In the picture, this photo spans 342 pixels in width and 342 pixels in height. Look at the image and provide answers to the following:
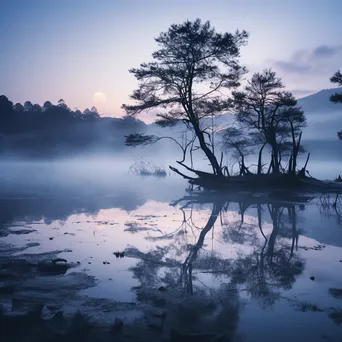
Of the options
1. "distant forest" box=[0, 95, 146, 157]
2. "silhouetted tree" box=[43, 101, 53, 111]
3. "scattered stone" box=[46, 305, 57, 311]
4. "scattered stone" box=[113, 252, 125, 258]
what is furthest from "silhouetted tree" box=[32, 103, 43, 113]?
"scattered stone" box=[46, 305, 57, 311]

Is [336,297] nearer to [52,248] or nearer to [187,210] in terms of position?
[52,248]

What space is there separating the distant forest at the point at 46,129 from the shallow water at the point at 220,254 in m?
80.7

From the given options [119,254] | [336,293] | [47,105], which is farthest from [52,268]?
[47,105]

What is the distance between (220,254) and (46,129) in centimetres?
9698

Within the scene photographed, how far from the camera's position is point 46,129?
97.2 metres

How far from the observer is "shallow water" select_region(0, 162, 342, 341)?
16.7ft

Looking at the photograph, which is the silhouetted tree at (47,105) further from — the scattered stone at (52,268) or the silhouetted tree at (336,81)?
the scattered stone at (52,268)

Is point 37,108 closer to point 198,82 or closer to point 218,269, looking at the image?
point 198,82

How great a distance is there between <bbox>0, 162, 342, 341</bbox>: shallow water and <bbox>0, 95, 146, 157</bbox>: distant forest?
265 ft

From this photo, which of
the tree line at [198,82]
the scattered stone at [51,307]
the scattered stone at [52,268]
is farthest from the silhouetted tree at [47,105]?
the scattered stone at [51,307]

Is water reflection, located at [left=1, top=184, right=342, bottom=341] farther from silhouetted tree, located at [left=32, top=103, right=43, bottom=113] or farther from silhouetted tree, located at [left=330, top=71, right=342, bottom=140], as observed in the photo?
silhouetted tree, located at [left=32, top=103, right=43, bottom=113]

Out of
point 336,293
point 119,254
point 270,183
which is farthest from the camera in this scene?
point 270,183

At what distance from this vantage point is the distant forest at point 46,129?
88875mm

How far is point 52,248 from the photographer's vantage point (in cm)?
868
